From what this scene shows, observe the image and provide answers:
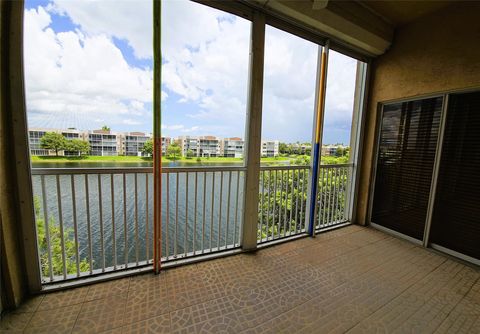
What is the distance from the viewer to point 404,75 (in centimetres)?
256

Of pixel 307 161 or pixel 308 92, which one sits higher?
pixel 308 92

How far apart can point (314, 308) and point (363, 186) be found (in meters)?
2.27

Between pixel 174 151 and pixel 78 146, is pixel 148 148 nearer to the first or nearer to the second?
pixel 174 151

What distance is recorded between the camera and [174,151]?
179 cm

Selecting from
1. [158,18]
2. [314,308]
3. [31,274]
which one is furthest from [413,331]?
[158,18]

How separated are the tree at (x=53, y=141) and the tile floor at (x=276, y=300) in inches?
45.2

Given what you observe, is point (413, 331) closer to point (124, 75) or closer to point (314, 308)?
point (314, 308)

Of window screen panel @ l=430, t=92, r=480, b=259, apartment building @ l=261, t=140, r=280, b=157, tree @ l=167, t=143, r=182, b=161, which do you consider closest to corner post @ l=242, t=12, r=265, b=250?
apartment building @ l=261, t=140, r=280, b=157

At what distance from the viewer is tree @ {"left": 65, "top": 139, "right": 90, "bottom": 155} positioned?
1.46 meters

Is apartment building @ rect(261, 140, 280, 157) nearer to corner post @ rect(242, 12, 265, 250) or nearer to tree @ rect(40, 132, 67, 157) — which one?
corner post @ rect(242, 12, 265, 250)

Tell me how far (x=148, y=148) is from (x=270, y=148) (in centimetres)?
133

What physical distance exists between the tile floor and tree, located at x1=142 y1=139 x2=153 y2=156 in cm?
113

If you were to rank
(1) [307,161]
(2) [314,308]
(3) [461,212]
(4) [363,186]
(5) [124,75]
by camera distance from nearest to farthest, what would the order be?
(2) [314,308] → (5) [124,75] → (3) [461,212] → (1) [307,161] → (4) [363,186]

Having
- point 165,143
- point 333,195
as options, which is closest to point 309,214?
point 333,195
